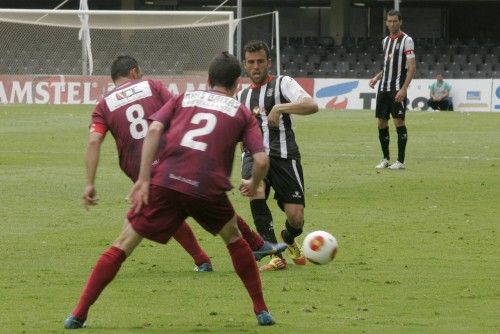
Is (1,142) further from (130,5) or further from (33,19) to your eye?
(130,5)

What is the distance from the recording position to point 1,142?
2403cm

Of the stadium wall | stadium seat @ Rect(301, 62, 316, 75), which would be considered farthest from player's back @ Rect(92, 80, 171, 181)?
stadium seat @ Rect(301, 62, 316, 75)

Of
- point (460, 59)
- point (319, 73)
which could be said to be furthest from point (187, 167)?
point (460, 59)

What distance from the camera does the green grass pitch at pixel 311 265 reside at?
8031mm

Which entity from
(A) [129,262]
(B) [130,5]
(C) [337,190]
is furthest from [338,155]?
(B) [130,5]

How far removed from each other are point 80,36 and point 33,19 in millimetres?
1528

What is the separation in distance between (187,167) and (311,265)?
10.8ft

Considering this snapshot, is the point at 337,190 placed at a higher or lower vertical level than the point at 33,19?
lower

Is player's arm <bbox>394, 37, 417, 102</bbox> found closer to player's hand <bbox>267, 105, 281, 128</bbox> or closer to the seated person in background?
player's hand <bbox>267, 105, 281, 128</bbox>

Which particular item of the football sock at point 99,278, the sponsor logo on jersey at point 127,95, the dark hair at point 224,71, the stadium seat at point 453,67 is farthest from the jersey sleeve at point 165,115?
the stadium seat at point 453,67

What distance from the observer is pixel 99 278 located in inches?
293

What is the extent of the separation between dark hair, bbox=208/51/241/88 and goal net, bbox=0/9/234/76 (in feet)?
88.2

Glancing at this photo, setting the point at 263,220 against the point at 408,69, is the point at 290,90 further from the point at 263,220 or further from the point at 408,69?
the point at 408,69

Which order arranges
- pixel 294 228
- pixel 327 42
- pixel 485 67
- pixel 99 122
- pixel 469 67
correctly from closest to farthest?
1. pixel 99 122
2. pixel 294 228
3. pixel 485 67
4. pixel 469 67
5. pixel 327 42
